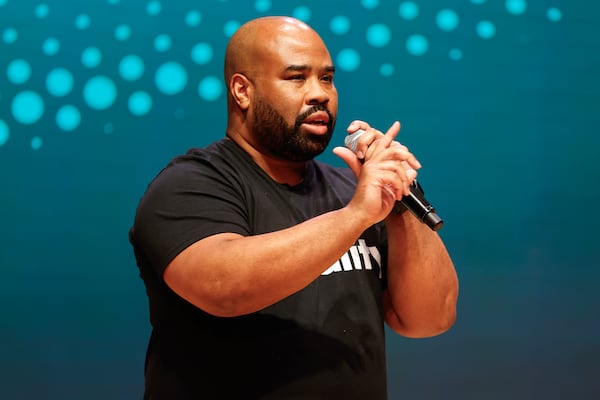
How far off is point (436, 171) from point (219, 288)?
1115mm

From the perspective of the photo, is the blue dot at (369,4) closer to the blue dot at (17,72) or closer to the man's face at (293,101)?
the man's face at (293,101)

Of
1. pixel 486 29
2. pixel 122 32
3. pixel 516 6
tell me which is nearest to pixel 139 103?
pixel 122 32

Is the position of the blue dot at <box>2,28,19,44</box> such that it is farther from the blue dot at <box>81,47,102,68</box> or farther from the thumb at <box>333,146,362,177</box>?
the thumb at <box>333,146,362,177</box>

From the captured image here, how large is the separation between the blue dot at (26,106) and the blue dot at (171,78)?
0.32 m

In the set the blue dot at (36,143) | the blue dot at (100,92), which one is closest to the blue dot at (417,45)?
the blue dot at (100,92)

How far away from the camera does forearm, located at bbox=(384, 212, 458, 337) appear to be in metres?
1.29

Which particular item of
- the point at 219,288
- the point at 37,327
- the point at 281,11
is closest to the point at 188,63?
the point at 281,11

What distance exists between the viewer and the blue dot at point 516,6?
2.04 metres

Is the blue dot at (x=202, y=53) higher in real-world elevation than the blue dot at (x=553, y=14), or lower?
lower

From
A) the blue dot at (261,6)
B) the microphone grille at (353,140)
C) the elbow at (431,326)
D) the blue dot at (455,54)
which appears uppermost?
the blue dot at (261,6)

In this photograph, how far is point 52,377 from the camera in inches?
74.1

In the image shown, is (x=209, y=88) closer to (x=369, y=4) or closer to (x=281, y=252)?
(x=369, y=4)

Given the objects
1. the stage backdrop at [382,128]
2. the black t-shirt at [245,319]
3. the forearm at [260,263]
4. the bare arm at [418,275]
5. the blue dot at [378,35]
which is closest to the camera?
the forearm at [260,263]

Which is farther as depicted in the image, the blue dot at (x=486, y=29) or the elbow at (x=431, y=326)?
the blue dot at (x=486, y=29)
